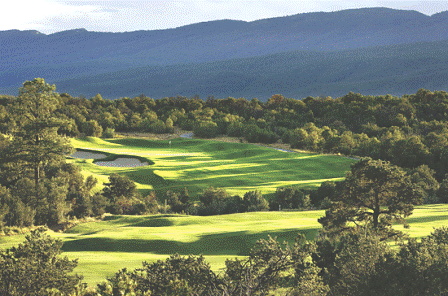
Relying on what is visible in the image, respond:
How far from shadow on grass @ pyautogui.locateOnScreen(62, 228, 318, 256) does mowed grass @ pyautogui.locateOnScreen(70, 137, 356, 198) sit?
19940 millimetres

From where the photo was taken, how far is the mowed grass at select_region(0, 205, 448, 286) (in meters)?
16.9

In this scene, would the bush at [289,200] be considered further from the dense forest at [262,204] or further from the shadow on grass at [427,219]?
the shadow on grass at [427,219]

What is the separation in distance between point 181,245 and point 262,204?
1558cm

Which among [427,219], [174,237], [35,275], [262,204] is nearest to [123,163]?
[262,204]

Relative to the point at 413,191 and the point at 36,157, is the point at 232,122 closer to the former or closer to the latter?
the point at 36,157

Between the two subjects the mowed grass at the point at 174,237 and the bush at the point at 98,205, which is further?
the bush at the point at 98,205

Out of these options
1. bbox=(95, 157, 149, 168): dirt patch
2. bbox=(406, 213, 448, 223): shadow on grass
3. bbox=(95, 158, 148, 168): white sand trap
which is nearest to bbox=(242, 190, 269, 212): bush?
bbox=(406, 213, 448, 223): shadow on grass

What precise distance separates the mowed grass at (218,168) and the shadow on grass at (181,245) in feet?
65.4

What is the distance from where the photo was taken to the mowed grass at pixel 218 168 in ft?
151

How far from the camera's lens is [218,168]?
54.9m

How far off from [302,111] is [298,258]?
9641 centimetres

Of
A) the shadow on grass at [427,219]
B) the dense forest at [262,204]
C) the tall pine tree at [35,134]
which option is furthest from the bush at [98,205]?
the shadow on grass at [427,219]

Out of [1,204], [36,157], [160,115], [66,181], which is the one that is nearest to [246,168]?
[66,181]

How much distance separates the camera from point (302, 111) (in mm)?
106375
